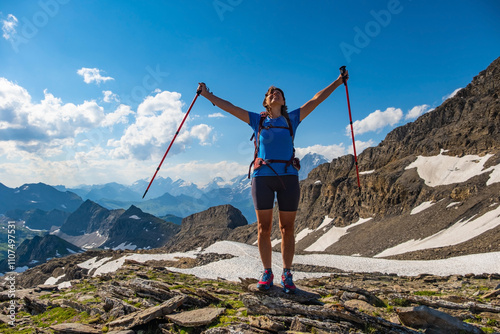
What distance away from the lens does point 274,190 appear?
691 centimetres

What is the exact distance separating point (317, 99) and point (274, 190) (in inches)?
112

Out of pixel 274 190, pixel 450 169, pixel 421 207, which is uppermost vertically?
pixel 450 169

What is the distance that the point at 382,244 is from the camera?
198 feet

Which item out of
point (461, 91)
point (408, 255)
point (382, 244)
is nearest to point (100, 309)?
point (408, 255)

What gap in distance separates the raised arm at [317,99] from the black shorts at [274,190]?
192 centimetres

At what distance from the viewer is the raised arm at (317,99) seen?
7645 mm

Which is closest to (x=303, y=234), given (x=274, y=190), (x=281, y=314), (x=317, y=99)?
(x=281, y=314)

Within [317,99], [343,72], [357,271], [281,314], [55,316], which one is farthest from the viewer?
[357,271]

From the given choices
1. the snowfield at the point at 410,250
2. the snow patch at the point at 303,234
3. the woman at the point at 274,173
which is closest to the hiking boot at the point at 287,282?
the woman at the point at 274,173

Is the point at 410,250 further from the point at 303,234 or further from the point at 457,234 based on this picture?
the point at 303,234

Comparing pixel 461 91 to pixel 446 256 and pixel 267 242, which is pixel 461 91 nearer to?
pixel 446 256

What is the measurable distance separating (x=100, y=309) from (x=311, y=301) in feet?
26.3

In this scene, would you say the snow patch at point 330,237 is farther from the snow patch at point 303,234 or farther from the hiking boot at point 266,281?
the hiking boot at point 266,281

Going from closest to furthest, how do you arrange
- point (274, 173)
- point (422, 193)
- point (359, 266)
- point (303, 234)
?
point (274, 173), point (359, 266), point (422, 193), point (303, 234)
